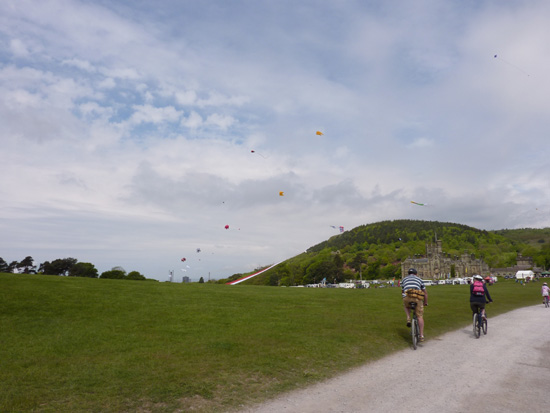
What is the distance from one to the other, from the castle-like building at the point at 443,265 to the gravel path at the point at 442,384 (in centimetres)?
17013

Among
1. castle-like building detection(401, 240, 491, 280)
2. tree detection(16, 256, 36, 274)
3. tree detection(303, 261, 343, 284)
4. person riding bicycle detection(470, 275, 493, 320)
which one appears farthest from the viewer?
castle-like building detection(401, 240, 491, 280)

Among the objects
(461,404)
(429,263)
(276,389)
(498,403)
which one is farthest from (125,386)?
(429,263)

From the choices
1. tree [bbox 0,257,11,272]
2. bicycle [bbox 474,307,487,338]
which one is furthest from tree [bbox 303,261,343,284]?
bicycle [bbox 474,307,487,338]

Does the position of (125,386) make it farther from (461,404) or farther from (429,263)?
(429,263)

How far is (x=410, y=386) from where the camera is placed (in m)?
8.34

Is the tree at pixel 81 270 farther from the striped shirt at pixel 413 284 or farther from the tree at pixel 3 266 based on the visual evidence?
the striped shirt at pixel 413 284

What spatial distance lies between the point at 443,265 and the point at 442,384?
181 meters

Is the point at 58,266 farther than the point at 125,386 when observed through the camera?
Yes

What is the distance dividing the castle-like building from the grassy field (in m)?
165

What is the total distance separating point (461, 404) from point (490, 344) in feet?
24.5

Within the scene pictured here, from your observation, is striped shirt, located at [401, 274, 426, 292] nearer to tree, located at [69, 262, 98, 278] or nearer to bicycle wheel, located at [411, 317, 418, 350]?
bicycle wheel, located at [411, 317, 418, 350]

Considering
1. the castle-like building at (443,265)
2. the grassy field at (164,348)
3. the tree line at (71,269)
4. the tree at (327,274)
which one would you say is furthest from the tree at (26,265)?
the castle-like building at (443,265)

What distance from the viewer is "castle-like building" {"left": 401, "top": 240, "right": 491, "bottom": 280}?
167 m

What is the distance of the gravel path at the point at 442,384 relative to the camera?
23.3ft
